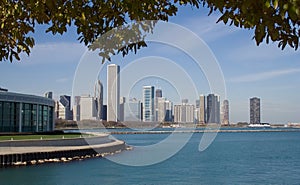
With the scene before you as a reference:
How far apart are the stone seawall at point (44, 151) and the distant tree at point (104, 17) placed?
3186 cm

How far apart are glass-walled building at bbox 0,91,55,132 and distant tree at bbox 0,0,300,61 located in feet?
158

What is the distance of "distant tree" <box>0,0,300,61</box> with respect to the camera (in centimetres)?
382

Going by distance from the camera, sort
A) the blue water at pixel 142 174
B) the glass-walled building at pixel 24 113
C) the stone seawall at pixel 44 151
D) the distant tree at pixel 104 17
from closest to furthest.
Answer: the distant tree at pixel 104 17 < the blue water at pixel 142 174 < the stone seawall at pixel 44 151 < the glass-walled building at pixel 24 113

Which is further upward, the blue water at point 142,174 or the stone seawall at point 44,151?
the stone seawall at point 44,151

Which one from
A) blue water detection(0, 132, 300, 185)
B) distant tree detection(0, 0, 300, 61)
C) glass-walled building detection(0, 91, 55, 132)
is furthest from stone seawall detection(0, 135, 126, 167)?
distant tree detection(0, 0, 300, 61)

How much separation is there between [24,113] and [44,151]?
17.8 meters

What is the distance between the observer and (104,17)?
636 centimetres

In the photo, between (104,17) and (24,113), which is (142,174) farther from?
(104,17)

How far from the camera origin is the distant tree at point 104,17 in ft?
12.5

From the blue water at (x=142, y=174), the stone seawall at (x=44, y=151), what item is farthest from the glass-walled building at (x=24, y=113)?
the blue water at (x=142, y=174)

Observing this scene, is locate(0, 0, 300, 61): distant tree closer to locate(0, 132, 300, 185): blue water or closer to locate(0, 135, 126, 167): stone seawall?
locate(0, 132, 300, 185): blue water

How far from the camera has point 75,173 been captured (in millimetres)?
36406

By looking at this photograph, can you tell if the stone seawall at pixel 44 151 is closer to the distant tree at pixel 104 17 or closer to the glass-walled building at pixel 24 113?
the glass-walled building at pixel 24 113

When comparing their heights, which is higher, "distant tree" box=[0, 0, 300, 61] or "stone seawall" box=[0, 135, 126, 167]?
"distant tree" box=[0, 0, 300, 61]
